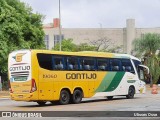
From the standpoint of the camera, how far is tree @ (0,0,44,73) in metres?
49.1

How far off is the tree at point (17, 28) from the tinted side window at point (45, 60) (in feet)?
71.3

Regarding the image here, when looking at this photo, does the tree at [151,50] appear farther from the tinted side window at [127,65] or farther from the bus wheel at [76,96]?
the bus wheel at [76,96]

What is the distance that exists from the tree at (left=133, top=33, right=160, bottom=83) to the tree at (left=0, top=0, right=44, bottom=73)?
569 inches

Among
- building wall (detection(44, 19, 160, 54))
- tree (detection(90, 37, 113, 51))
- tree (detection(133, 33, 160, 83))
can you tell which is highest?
building wall (detection(44, 19, 160, 54))

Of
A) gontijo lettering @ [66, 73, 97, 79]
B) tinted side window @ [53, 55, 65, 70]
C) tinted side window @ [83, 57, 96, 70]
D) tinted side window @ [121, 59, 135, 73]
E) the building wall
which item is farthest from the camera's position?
the building wall

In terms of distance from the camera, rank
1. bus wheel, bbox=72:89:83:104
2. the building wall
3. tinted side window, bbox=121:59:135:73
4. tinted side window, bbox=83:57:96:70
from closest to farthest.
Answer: bus wheel, bbox=72:89:83:104 < tinted side window, bbox=83:57:96:70 < tinted side window, bbox=121:59:135:73 < the building wall

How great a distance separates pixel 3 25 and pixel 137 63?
62.9 ft

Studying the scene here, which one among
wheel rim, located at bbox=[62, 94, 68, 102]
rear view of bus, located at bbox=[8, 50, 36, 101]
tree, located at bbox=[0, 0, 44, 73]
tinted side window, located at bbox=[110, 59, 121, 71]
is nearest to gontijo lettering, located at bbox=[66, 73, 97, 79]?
wheel rim, located at bbox=[62, 94, 68, 102]

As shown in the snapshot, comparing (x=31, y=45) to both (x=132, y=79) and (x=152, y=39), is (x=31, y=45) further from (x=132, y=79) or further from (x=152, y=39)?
(x=132, y=79)

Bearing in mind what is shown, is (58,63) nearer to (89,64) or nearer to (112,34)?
(89,64)

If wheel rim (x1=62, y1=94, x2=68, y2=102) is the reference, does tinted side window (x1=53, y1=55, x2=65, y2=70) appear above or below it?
above

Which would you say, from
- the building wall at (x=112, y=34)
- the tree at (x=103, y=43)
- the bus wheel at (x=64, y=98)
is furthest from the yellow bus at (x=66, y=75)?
the building wall at (x=112, y=34)

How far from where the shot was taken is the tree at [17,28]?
161 ft

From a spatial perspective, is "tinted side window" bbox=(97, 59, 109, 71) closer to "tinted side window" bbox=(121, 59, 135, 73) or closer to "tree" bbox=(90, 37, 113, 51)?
"tinted side window" bbox=(121, 59, 135, 73)
